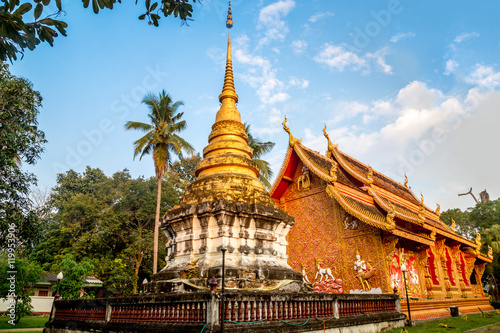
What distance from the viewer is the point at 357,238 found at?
13.8m

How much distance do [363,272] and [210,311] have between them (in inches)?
390

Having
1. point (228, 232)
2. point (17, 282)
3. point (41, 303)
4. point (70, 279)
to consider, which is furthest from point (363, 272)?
point (41, 303)

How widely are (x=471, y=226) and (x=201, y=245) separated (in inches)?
1639

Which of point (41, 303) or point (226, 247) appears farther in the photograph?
point (41, 303)

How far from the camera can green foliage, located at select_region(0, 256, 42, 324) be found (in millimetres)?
14242

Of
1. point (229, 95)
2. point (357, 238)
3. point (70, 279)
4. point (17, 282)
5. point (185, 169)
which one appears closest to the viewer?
point (229, 95)

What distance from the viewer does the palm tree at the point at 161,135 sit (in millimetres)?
20438

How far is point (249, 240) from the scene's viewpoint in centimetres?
817

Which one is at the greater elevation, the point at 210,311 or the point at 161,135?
the point at 161,135

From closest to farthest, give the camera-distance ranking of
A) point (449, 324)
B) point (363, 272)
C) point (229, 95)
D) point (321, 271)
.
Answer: point (229, 95)
point (449, 324)
point (363, 272)
point (321, 271)

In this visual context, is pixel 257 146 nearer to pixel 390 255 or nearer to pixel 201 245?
pixel 390 255

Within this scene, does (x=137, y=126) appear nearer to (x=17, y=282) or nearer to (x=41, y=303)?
(x=17, y=282)

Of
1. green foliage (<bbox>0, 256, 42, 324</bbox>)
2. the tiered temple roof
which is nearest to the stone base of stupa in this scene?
the tiered temple roof

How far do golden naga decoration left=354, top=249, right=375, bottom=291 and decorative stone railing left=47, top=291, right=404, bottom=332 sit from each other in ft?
15.7
